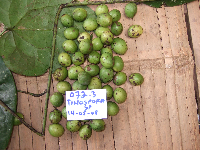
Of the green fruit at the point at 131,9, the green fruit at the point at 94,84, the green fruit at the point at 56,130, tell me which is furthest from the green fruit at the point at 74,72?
the green fruit at the point at 131,9

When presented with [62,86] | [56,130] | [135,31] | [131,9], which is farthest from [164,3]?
[56,130]

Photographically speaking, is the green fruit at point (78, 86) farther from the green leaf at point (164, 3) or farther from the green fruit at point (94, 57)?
the green leaf at point (164, 3)

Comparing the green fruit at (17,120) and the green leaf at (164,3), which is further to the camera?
the green leaf at (164,3)

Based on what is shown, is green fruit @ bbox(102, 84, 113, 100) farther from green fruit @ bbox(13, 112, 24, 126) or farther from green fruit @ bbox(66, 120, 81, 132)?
green fruit @ bbox(13, 112, 24, 126)

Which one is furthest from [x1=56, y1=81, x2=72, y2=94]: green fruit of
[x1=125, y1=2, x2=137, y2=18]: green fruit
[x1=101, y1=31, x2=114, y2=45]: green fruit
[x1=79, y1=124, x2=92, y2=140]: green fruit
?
[x1=125, y1=2, x2=137, y2=18]: green fruit

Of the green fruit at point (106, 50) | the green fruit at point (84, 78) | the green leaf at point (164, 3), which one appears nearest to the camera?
the green fruit at point (84, 78)

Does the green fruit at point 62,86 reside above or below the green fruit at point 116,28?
below
